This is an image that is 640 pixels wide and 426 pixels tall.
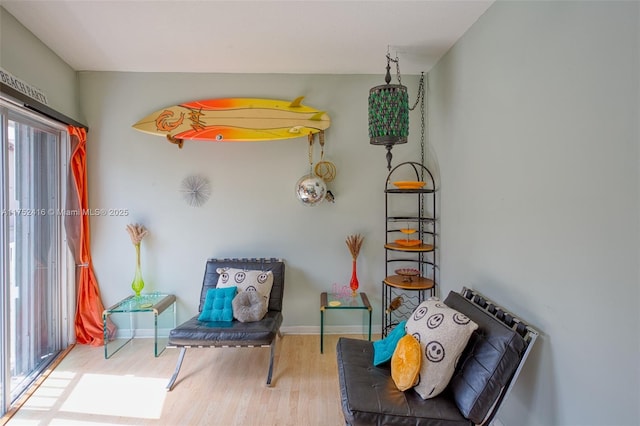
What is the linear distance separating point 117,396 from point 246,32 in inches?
109

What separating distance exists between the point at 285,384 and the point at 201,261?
1424 millimetres

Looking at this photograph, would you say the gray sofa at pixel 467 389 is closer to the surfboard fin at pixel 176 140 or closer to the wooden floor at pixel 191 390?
the wooden floor at pixel 191 390

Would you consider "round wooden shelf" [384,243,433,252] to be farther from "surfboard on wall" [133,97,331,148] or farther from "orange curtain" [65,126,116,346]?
"orange curtain" [65,126,116,346]

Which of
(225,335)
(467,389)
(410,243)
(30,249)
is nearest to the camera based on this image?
(467,389)

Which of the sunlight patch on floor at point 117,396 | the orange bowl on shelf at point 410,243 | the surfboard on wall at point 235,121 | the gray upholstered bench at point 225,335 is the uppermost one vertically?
the surfboard on wall at point 235,121

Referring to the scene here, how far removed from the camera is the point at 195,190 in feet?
9.68

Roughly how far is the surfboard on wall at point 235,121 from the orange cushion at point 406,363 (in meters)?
1.92

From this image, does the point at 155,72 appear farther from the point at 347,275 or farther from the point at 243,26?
the point at 347,275

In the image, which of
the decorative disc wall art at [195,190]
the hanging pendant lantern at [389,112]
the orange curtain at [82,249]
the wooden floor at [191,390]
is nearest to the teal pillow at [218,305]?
the wooden floor at [191,390]

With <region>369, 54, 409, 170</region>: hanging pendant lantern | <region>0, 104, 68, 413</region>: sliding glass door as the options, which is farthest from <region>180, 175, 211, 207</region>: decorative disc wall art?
<region>369, 54, 409, 170</region>: hanging pendant lantern

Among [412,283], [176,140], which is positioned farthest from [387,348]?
[176,140]

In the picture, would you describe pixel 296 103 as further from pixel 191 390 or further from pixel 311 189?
pixel 191 390

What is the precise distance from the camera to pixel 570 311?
1320 millimetres

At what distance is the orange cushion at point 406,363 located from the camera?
5.11 feet
